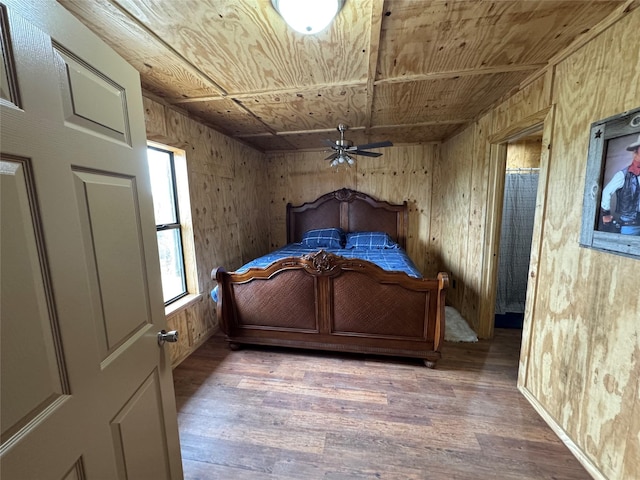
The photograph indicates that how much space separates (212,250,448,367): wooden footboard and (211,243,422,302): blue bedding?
241 millimetres

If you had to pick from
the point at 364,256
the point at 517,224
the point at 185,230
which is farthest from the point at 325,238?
the point at 517,224

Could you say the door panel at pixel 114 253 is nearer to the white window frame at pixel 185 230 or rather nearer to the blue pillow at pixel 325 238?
the white window frame at pixel 185 230

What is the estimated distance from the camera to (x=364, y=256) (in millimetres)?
3072

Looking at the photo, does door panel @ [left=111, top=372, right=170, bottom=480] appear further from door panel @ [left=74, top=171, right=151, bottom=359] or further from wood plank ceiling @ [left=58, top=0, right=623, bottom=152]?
wood plank ceiling @ [left=58, top=0, right=623, bottom=152]

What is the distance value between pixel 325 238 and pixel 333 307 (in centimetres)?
147

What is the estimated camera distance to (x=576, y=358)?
4.71 ft

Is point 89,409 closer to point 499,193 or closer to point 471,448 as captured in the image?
point 471,448

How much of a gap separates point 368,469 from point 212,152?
119 inches

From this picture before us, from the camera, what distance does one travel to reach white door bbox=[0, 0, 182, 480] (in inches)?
19.9

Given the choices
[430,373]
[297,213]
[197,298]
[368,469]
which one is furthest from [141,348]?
[297,213]

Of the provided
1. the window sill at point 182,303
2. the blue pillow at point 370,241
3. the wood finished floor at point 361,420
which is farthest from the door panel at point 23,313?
the blue pillow at point 370,241

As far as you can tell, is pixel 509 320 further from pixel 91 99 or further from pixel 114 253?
pixel 91 99

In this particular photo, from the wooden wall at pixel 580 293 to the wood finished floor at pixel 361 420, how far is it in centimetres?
21

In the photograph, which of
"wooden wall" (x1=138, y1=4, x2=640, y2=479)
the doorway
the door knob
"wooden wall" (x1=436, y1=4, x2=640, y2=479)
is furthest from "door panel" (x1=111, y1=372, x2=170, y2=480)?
the doorway
